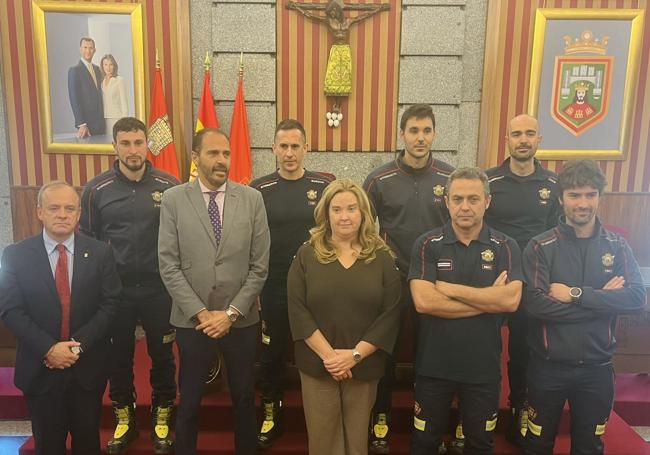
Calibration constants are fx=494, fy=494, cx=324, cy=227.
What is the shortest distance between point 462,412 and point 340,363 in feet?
2.06

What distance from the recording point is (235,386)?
2393 millimetres

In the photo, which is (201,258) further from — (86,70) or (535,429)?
(86,70)

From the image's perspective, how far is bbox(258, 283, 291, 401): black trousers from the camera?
107 inches

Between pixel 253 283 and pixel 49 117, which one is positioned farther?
pixel 49 117

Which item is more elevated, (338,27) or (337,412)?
(338,27)

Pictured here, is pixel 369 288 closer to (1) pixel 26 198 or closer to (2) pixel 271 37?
(2) pixel 271 37

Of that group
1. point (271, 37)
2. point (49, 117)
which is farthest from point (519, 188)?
point (49, 117)

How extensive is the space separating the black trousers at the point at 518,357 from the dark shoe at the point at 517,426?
0.03m

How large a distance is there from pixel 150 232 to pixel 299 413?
140cm

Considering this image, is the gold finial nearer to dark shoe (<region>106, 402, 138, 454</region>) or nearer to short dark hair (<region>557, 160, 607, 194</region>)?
dark shoe (<region>106, 402, 138, 454</region>)

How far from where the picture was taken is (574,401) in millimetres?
2229

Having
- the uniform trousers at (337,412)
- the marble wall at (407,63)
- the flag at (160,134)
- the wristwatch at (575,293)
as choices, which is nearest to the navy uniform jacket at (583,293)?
the wristwatch at (575,293)

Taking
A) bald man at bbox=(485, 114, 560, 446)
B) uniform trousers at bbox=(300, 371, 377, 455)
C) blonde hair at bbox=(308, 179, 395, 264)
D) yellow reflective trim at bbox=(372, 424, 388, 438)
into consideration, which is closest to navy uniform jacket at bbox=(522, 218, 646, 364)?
bald man at bbox=(485, 114, 560, 446)

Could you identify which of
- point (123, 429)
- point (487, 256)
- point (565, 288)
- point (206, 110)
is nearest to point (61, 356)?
point (123, 429)
